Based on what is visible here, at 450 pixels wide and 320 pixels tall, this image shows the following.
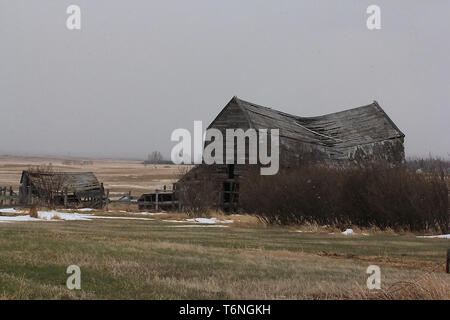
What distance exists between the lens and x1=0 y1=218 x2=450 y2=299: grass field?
8.74m

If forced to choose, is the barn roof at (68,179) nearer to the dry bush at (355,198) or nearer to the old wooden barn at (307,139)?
the old wooden barn at (307,139)

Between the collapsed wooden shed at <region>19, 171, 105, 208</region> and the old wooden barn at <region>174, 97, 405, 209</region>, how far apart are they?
910cm

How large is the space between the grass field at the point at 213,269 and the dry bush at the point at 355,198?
26.6 feet

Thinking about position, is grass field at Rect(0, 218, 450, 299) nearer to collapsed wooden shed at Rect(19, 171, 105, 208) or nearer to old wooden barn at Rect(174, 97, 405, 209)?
old wooden barn at Rect(174, 97, 405, 209)

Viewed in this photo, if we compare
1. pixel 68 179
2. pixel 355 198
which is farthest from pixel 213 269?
pixel 68 179

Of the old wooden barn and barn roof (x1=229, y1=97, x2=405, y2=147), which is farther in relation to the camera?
barn roof (x1=229, y1=97, x2=405, y2=147)

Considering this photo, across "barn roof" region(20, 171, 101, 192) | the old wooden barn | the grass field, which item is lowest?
the grass field

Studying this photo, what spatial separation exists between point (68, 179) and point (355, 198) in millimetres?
27480

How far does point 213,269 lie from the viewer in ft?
39.7

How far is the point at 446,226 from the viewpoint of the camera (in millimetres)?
26953

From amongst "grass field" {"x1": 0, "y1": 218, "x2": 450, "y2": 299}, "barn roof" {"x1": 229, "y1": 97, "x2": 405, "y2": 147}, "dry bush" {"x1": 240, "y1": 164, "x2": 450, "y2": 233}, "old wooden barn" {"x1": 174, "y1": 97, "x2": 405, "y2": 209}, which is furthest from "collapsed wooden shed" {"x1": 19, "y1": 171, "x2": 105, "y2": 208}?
"grass field" {"x1": 0, "y1": 218, "x2": 450, "y2": 299}

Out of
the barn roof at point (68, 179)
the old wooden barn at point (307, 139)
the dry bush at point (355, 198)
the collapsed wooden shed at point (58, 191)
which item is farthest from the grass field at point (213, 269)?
the barn roof at point (68, 179)

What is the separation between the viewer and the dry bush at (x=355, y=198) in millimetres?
28000
